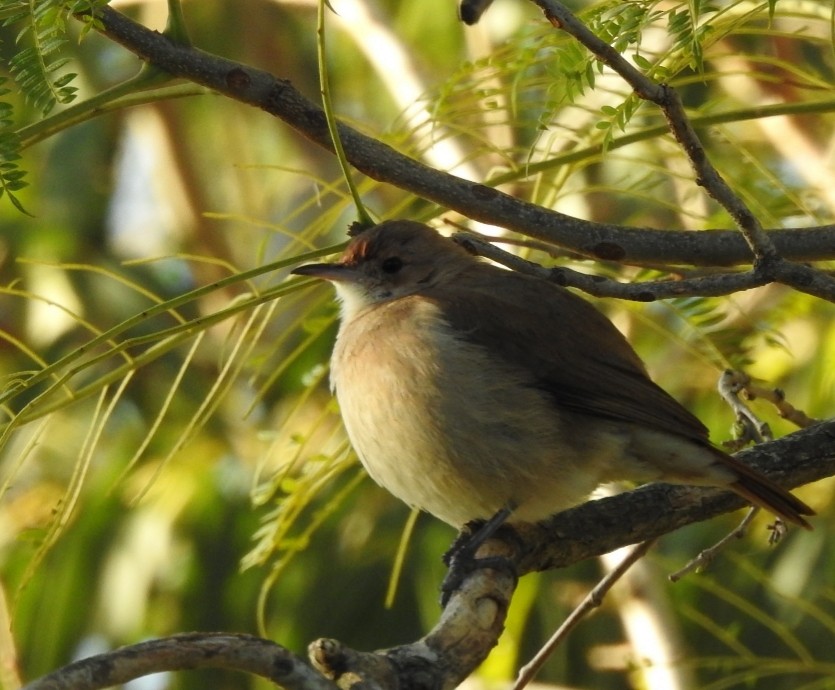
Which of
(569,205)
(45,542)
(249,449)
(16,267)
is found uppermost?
(16,267)

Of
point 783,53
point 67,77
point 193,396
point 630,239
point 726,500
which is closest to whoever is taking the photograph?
point 67,77

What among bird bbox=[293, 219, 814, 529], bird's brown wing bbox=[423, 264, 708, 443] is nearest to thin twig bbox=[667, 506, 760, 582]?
bird bbox=[293, 219, 814, 529]

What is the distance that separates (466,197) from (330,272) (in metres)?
1.39

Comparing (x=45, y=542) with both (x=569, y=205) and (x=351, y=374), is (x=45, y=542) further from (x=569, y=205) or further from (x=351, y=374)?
(x=569, y=205)

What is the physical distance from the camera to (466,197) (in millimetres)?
3201

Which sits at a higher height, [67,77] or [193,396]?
[193,396]

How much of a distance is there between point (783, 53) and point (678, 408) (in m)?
2.51

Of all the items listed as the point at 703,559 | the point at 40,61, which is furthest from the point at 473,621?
the point at 40,61

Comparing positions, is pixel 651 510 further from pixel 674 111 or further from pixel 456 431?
pixel 674 111

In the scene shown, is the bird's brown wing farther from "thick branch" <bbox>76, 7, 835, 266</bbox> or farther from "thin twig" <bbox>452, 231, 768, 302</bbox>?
"thin twig" <bbox>452, 231, 768, 302</bbox>

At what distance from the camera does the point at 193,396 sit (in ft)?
24.8

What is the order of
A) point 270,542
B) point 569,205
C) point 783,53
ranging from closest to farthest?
1. point 270,542
2. point 783,53
3. point 569,205

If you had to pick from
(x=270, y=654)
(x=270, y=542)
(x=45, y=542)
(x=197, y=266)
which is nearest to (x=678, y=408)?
(x=270, y=542)

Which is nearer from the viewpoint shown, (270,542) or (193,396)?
(270,542)
